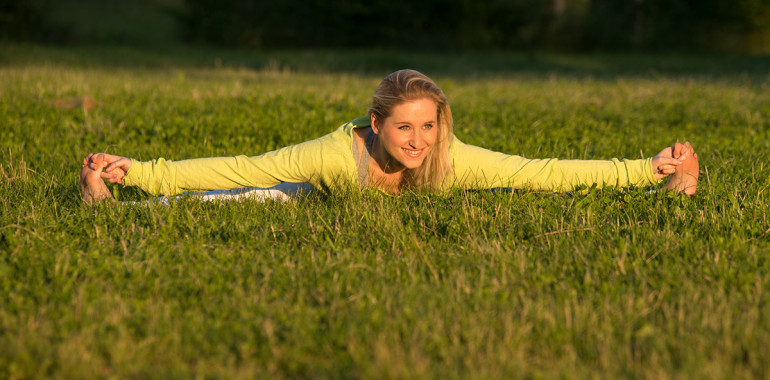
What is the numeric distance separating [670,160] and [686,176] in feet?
0.68

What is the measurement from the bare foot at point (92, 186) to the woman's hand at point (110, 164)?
0.03 metres

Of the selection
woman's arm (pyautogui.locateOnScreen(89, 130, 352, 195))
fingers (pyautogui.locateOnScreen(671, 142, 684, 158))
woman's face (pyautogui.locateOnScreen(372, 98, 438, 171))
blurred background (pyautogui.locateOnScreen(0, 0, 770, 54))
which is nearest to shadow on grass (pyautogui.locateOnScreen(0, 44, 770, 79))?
blurred background (pyautogui.locateOnScreen(0, 0, 770, 54))

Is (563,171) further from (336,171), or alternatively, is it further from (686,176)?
(336,171)

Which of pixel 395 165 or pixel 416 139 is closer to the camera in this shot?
pixel 416 139

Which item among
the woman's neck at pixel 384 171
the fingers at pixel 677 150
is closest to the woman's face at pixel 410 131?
the woman's neck at pixel 384 171

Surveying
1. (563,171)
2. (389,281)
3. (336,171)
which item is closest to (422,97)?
(336,171)

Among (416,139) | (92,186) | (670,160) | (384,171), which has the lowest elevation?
(92,186)

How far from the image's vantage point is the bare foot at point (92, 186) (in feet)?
15.2

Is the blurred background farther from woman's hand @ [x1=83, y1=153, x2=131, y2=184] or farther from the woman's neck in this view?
woman's hand @ [x1=83, y1=153, x2=131, y2=184]

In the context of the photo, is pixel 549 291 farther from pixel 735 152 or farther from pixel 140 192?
pixel 735 152

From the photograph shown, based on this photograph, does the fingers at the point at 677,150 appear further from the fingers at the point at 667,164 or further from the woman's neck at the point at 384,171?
the woman's neck at the point at 384,171

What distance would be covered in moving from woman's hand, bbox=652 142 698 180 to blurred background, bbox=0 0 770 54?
25.9 m

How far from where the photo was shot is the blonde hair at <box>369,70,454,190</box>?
4777 millimetres

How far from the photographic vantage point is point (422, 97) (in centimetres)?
479
